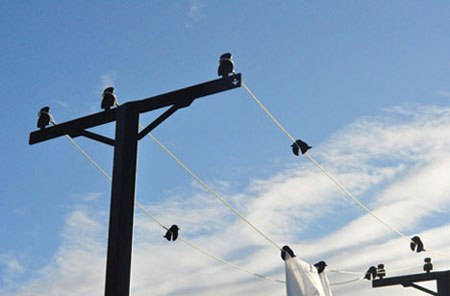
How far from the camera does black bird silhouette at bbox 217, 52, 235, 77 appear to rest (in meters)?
7.66

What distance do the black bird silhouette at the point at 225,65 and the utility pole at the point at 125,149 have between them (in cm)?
3

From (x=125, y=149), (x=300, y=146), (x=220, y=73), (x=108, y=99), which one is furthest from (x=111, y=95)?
(x=300, y=146)

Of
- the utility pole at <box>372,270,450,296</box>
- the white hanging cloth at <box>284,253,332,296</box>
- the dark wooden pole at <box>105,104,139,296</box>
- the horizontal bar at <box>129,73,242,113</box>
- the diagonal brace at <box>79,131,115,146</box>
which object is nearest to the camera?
the dark wooden pole at <box>105,104,139,296</box>

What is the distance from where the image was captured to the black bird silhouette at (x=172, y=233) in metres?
8.40

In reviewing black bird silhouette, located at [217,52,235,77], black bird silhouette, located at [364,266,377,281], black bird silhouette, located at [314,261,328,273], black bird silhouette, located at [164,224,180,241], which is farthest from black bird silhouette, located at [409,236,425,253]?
black bird silhouette, located at [217,52,235,77]

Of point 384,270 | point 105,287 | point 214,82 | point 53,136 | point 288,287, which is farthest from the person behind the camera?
point 384,270

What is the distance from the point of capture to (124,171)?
7379 mm

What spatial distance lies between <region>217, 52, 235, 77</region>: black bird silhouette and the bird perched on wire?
1.43m

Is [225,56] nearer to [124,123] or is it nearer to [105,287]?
[124,123]

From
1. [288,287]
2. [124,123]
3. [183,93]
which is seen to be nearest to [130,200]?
[124,123]

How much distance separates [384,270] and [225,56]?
12.1 m

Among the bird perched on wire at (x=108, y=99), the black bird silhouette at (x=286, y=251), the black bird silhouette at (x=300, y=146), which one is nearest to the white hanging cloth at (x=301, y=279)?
the black bird silhouette at (x=286, y=251)

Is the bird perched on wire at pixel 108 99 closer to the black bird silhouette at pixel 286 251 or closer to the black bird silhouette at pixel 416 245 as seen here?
the black bird silhouette at pixel 286 251

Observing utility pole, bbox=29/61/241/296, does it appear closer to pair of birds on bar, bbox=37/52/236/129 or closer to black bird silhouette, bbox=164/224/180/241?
pair of birds on bar, bbox=37/52/236/129
